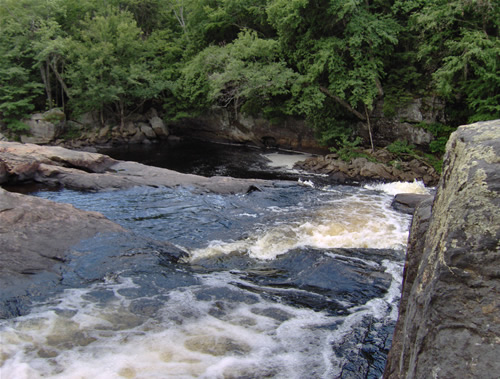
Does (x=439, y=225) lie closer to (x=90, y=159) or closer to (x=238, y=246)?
(x=238, y=246)

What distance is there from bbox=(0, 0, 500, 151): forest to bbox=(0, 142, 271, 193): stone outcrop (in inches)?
273

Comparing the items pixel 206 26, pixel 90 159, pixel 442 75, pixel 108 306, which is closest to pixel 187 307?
pixel 108 306

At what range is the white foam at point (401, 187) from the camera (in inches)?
508

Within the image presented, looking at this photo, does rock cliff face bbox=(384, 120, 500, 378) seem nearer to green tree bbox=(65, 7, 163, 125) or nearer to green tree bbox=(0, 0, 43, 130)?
green tree bbox=(65, 7, 163, 125)

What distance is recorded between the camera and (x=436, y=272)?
2.09m

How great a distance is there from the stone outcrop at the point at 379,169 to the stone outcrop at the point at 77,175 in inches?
194

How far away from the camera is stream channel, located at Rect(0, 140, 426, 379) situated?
3.93 m

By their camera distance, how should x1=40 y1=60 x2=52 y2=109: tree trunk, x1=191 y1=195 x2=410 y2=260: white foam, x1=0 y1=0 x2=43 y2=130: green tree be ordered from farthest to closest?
1. x1=40 y1=60 x2=52 y2=109: tree trunk
2. x1=0 y1=0 x2=43 y2=130: green tree
3. x1=191 y1=195 x2=410 y2=260: white foam

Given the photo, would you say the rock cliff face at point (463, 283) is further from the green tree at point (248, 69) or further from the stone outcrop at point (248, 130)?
the stone outcrop at point (248, 130)

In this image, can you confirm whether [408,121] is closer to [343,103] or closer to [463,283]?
[343,103]

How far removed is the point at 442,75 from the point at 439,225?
1356cm

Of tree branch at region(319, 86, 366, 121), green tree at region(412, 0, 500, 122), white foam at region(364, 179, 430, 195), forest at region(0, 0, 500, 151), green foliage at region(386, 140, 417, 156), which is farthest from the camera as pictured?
tree branch at region(319, 86, 366, 121)

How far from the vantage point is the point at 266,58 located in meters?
18.2

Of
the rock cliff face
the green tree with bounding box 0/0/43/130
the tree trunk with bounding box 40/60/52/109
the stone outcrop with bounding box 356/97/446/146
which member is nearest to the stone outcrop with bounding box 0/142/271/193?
the stone outcrop with bounding box 356/97/446/146
